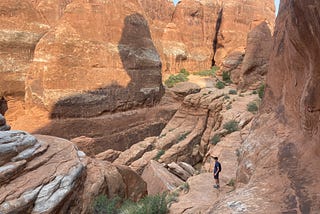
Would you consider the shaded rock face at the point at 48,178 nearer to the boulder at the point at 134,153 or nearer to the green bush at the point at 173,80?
the boulder at the point at 134,153

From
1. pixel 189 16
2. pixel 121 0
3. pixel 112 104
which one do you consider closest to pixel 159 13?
pixel 189 16

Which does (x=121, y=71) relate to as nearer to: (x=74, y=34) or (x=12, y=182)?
(x=74, y=34)

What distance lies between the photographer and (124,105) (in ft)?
61.8

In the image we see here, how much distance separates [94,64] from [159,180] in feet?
39.0

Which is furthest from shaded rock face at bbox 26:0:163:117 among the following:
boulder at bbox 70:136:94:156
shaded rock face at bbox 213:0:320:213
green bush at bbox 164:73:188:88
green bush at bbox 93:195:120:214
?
shaded rock face at bbox 213:0:320:213

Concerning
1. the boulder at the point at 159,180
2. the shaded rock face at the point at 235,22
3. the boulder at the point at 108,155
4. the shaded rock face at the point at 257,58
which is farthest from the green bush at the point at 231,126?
the shaded rock face at the point at 235,22

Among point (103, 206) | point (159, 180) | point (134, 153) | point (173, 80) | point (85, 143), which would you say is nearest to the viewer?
point (103, 206)

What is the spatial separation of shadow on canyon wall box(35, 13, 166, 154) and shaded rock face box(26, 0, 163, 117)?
2.7 inches

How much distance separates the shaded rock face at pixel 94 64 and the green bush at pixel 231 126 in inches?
A: 398

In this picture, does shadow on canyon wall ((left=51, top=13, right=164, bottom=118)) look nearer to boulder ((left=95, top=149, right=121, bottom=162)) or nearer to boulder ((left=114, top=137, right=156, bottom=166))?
boulder ((left=95, top=149, right=121, bottom=162))

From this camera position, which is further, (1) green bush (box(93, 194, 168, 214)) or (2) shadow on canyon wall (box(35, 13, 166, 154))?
(2) shadow on canyon wall (box(35, 13, 166, 154))

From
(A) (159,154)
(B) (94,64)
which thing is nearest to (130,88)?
(B) (94,64)

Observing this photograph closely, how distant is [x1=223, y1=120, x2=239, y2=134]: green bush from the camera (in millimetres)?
11139

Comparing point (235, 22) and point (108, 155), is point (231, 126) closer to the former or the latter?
point (108, 155)
